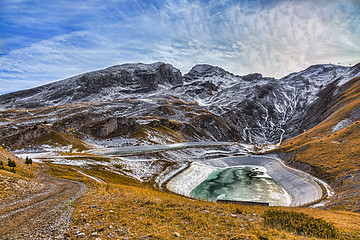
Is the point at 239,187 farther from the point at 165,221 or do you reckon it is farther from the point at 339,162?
the point at 165,221

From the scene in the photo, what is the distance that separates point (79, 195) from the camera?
18812mm

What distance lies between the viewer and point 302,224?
50.5 feet

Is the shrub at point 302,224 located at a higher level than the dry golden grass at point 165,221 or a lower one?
lower

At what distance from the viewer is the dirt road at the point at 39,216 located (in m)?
10.6

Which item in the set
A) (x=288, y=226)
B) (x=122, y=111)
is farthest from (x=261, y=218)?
(x=122, y=111)

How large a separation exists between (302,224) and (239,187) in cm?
4253

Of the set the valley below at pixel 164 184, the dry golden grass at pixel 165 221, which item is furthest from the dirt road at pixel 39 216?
the dry golden grass at pixel 165 221

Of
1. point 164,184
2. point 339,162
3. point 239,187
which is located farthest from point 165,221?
point 339,162

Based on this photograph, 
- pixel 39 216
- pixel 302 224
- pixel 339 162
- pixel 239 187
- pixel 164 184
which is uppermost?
pixel 39 216

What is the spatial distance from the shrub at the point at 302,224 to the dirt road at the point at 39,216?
45.5 feet

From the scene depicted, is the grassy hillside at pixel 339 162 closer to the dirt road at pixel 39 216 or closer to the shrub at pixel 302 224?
the shrub at pixel 302 224

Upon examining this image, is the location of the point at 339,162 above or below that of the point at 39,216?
below

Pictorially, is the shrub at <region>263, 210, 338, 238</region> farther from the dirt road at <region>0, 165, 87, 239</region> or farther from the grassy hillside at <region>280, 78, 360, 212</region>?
the grassy hillside at <region>280, 78, 360, 212</region>

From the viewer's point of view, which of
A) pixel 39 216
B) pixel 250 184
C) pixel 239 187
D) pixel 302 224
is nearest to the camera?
pixel 39 216
